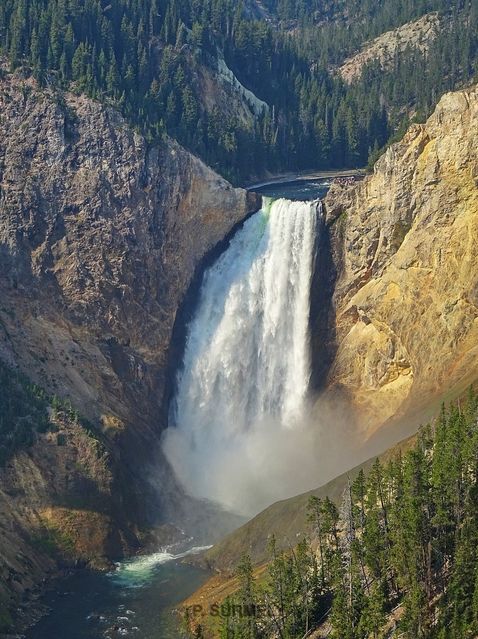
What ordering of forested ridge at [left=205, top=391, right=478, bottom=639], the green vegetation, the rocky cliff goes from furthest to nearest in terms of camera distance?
the rocky cliff
the green vegetation
forested ridge at [left=205, top=391, right=478, bottom=639]

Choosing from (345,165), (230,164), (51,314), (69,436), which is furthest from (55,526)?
(345,165)

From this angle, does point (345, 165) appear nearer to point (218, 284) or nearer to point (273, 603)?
point (218, 284)

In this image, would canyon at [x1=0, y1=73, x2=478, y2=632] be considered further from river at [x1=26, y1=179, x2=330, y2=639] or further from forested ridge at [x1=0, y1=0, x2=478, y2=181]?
forested ridge at [x1=0, y1=0, x2=478, y2=181]

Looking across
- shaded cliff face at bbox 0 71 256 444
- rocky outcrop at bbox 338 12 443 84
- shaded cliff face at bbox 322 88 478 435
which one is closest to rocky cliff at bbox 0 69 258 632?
shaded cliff face at bbox 0 71 256 444

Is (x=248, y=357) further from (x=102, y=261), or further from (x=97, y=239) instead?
(x=97, y=239)

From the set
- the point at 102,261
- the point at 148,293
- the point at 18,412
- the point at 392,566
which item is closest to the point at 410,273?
the point at 148,293

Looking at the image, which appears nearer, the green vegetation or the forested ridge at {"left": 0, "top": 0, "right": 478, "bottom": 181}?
the green vegetation

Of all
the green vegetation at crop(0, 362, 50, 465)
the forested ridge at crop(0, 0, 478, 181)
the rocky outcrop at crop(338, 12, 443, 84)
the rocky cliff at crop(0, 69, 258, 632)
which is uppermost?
the rocky outcrop at crop(338, 12, 443, 84)

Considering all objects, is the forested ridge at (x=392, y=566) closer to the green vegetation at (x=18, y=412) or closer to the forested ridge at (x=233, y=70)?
the green vegetation at (x=18, y=412)
